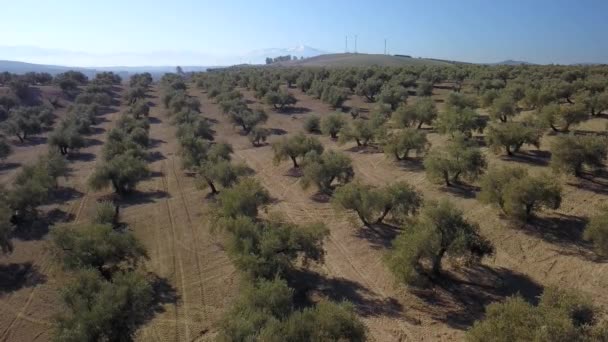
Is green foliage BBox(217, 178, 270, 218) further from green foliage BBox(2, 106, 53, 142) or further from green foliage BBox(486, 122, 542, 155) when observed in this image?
green foliage BBox(2, 106, 53, 142)

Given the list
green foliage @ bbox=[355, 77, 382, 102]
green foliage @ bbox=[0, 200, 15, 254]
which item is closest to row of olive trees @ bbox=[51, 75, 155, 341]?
green foliage @ bbox=[0, 200, 15, 254]

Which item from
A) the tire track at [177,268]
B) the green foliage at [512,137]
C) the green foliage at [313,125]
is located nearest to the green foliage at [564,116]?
the green foliage at [512,137]

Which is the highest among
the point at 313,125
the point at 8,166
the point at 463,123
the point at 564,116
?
the point at 564,116

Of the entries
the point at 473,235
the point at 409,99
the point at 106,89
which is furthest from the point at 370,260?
the point at 106,89

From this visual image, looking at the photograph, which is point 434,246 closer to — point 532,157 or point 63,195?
point 532,157

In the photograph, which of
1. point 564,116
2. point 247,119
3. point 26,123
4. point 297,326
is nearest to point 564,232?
point 297,326
